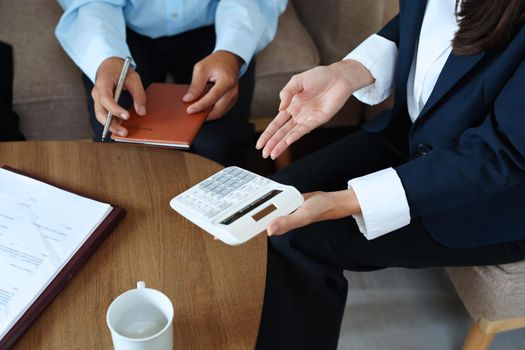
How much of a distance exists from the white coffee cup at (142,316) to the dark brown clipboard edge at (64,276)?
0.13 metres

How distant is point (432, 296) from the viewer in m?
1.29

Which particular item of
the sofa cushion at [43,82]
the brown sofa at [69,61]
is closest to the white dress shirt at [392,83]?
the brown sofa at [69,61]

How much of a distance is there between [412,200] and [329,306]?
0.26 metres

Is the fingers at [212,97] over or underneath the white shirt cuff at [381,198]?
underneath

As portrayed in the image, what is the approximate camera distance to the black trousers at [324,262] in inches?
34.5

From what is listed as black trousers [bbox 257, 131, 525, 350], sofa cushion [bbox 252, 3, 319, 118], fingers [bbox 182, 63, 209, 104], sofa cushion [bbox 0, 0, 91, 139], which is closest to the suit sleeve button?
black trousers [bbox 257, 131, 525, 350]

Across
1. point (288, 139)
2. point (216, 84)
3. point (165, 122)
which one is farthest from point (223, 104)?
point (288, 139)

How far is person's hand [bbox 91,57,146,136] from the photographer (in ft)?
3.02

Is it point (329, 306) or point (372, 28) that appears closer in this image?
point (329, 306)

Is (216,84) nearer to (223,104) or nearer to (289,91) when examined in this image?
(223,104)

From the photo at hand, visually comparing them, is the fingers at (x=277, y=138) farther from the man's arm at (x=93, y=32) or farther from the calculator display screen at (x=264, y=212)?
the man's arm at (x=93, y=32)

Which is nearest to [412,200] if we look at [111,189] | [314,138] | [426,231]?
[426,231]

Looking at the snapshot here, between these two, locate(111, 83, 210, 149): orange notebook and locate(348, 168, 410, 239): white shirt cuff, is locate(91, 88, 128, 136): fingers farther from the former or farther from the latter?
locate(348, 168, 410, 239): white shirt cuff

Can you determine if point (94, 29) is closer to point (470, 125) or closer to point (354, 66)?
point (354, 66)
